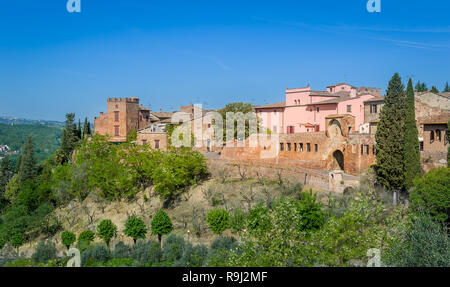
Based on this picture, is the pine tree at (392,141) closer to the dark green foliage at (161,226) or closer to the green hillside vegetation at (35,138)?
the dark green foliage at (161,226)

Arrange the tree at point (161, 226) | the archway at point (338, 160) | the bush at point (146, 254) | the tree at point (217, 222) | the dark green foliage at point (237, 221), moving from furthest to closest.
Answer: the archway at point (338, 160), the tree at point (161, 226), the tree at point (217, 222), the dark green foliage at point (237, 221), the bush at point (146, 254)

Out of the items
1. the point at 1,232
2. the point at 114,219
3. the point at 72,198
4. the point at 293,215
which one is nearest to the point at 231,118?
the point at 114,219

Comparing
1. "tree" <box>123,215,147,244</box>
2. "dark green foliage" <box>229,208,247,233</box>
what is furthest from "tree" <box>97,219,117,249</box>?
"dark green foliage" <box>229,208,247,233</box>

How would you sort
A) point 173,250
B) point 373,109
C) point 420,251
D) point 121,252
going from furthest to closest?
point 373,109 → point 121,252 → point 173,250 → point 420,251

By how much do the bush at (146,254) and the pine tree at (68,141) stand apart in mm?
36211

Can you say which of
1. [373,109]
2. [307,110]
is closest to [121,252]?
[307,110]

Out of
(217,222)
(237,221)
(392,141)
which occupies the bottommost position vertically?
(217,222)

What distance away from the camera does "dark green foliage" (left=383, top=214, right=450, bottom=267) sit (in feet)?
48.4

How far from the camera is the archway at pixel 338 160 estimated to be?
32656 millimetres

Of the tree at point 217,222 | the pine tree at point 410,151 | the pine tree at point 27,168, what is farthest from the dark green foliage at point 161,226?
the pine tree at point 27,168

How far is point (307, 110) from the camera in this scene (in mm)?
43469

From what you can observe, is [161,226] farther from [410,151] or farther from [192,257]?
[410,151]

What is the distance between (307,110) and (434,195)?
2298cm
